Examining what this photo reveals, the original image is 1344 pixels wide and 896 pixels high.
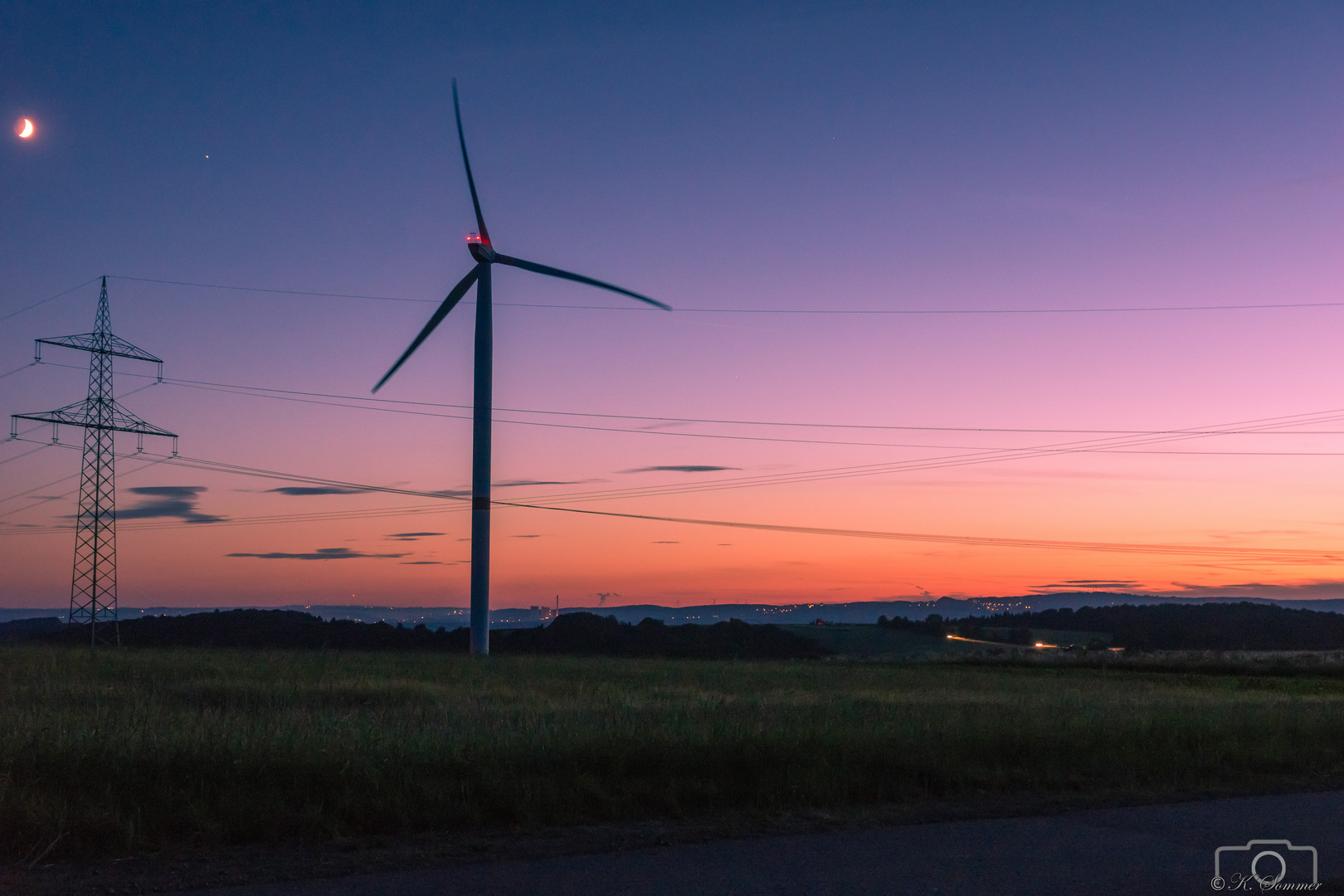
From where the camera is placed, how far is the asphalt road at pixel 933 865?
302 inches

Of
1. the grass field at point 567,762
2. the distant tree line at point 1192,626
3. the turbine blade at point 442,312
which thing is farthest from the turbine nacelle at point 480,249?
the distant tree line at point 1192,626

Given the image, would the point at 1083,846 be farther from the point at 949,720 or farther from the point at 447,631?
the point at 447,631

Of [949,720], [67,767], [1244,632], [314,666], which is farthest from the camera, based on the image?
[1244,632]

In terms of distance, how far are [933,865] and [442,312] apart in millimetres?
38937

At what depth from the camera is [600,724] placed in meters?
13.9

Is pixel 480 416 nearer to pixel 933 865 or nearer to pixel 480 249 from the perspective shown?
pixel 480 249

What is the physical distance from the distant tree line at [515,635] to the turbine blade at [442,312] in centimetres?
3649

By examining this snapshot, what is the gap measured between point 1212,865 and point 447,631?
85.4 metres

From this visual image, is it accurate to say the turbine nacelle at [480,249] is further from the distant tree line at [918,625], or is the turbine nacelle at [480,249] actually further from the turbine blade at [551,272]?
the distant tree line at [918,625]

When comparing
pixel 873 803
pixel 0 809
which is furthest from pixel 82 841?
pixel 873 803

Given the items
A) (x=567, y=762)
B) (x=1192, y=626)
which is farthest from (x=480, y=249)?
(x=1192, y=626)

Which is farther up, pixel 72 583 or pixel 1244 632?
pixel 72 583

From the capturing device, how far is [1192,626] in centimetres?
15200

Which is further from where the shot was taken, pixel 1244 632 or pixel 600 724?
pixel 1244 632
